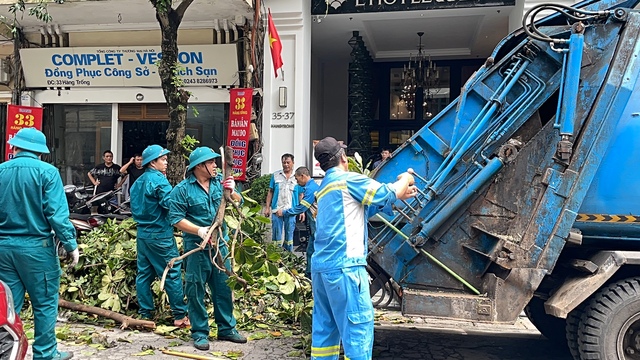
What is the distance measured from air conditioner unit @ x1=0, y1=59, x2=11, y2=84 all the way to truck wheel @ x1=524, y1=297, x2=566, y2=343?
36.4ft

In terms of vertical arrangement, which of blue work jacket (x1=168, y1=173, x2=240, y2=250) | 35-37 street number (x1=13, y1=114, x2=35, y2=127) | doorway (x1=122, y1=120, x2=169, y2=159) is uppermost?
35-37 street number (x1=13, y1=114, x2=35, y2=127)

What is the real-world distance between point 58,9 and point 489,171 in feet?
29.0

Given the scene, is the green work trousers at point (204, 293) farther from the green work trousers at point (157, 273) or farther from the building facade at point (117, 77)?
the building facade at point (117, 77)

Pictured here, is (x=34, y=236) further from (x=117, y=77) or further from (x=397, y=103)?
(x=397, y=103)

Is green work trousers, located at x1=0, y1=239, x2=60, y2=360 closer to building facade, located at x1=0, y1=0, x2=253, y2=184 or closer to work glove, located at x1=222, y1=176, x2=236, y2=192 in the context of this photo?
work glove, located at x1=222, y1=176, x2=236, y2=192

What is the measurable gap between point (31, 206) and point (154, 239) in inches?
56.6

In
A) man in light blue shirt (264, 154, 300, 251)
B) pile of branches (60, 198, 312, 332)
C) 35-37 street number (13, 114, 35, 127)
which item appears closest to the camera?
pile of branches (60, 198, 312, 332)

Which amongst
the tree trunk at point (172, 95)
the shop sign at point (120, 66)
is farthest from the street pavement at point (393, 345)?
the shop sign at point (120, 66)

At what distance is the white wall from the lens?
9438 millimetres

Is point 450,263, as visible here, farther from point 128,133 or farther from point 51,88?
point 51,88

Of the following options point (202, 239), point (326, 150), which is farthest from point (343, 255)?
point (202, 239)

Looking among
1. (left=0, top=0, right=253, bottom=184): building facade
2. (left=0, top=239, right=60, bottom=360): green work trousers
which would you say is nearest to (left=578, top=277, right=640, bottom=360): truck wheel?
(left=0, top=239, right=60, bottom=360): green work trousers

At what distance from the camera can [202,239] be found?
4414 millimetres

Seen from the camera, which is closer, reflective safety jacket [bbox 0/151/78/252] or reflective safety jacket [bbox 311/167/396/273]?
reflective safety jacket [bbox 311/167/396/273]
